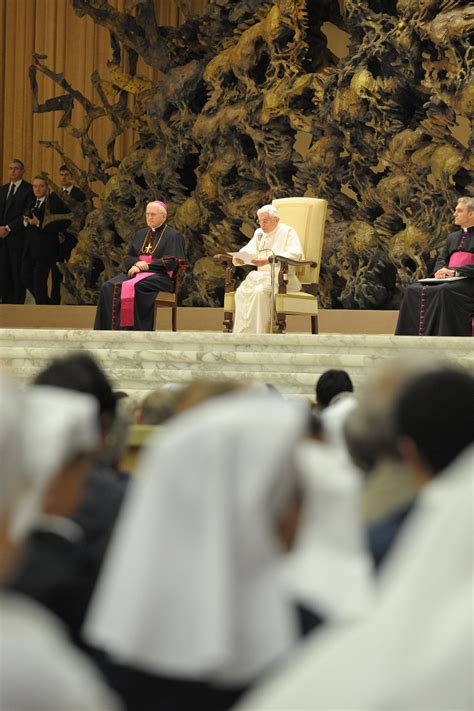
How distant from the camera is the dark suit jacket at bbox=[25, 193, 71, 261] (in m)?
15.4

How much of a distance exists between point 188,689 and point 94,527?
794 mm

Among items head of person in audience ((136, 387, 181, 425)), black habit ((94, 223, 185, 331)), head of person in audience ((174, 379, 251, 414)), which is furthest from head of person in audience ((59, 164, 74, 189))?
head of person in audience ((174, 379, 251, 414))

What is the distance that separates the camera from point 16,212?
1549 cm

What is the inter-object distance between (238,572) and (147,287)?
9.44m

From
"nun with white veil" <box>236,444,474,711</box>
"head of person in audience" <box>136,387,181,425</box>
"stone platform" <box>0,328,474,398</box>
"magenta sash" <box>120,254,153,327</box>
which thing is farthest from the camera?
"magenta sash" <box>120,254,153,327</box>

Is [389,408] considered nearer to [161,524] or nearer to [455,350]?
[161,524]

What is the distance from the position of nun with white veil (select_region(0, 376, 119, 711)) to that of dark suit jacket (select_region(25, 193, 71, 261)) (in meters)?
14.0

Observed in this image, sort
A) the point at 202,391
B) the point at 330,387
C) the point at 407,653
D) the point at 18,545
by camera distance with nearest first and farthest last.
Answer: the point at 407,653 < the point at 18,545 < the point at 202,391 < the point at 330,387

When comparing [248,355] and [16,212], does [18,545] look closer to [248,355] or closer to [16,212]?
[248,355]

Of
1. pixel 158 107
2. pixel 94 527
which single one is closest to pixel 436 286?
pixel 158 107

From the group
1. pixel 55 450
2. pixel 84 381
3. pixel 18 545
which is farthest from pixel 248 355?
pixel 18 545

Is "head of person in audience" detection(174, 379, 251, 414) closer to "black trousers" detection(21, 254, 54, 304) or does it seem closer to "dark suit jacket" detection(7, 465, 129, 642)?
"dark suit jacket" detection(7, 465, 129, 642)

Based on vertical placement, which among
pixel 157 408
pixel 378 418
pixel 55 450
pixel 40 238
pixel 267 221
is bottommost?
pixel 40 238

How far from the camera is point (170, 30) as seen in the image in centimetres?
1521
